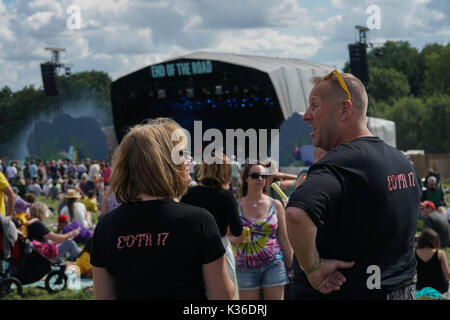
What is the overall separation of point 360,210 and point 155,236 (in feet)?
2.46

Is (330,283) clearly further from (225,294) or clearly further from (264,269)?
(264,269)

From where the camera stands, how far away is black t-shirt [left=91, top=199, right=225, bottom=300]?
2.02 metres

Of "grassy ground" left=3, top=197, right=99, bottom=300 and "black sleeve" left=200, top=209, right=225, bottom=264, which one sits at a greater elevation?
"black sleeve" left=200, top=209, right=225, bottom=264

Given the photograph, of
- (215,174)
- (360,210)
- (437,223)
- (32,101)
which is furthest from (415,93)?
(360,210)

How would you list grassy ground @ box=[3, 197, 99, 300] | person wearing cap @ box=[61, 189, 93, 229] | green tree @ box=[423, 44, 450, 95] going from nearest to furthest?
grassy ground @ box=[3, 197, 99, 300], person wearing cap @ box=[61, 189, 93, 229], green tree @ box=[423, 44, 450, 95]

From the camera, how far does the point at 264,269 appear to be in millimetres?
4457

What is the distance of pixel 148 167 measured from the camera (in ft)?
6.94

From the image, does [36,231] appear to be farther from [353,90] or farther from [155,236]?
[353,90]

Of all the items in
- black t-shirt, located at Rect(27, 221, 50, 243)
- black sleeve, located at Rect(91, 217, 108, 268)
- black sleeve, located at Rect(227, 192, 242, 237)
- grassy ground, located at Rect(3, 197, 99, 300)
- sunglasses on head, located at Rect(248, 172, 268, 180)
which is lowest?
grassy ground, located at Rect(3, 197, 99, 300)

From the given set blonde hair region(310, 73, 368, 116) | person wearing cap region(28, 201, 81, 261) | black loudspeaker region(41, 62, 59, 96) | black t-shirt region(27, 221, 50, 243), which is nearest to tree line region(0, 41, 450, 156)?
black loudspeaker region(41, 62, 59, 96)

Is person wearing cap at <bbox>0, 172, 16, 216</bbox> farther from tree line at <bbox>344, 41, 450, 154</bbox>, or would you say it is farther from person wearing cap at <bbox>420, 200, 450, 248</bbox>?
tree line at <bbox>344, 41, 450, 154</bbox>

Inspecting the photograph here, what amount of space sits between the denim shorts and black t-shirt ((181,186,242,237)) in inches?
Result: 14.9

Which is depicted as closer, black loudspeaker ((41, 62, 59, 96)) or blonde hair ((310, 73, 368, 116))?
blonde hair ((310, 73, 368, 116))

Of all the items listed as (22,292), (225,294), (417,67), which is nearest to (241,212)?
(225,294)
